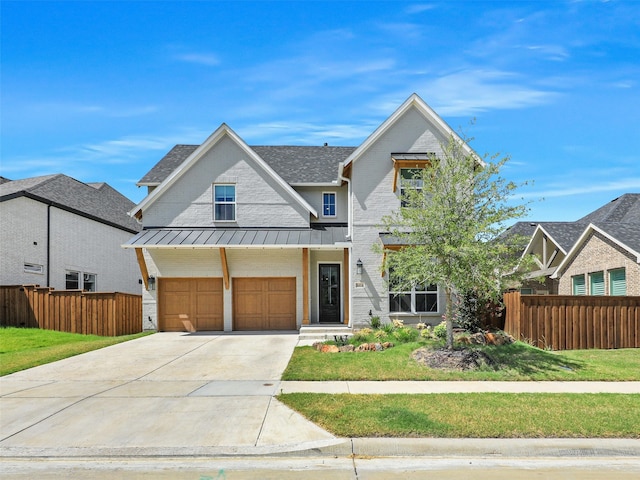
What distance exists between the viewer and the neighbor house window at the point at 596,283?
1981 centimetres

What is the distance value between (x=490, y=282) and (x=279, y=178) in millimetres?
11183

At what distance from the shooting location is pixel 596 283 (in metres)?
20.2

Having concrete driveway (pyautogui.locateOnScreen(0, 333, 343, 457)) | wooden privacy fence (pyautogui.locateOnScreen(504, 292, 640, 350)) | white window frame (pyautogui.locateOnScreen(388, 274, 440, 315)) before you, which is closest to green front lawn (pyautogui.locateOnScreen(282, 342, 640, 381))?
wooden privacy fence (pyautogui.locateOnScreen(504, 292, 640, 350))

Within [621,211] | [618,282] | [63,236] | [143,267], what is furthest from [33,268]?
[621,211]

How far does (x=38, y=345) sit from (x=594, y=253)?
21745 mm

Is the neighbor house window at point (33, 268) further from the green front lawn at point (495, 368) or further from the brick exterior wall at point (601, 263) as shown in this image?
the brick exterior wall at point (601, 263)

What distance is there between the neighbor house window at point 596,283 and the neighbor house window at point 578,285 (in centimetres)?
70

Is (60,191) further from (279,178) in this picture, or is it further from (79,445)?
(79,445)

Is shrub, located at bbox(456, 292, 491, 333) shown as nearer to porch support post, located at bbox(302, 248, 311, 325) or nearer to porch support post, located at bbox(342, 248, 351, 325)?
porch support post, located at bbox(342, 248, 351, 325)

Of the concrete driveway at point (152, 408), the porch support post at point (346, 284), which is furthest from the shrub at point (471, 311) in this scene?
the concrete driveway at point (152, 408)

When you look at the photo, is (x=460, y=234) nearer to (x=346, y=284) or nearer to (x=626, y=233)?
(x=346, y=284)

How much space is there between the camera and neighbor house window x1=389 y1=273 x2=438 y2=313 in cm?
1819

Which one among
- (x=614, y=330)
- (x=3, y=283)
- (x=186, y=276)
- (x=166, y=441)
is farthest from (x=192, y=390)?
(x=3, y=283)

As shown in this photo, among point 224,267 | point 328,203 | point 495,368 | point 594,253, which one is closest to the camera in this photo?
point 495,368
